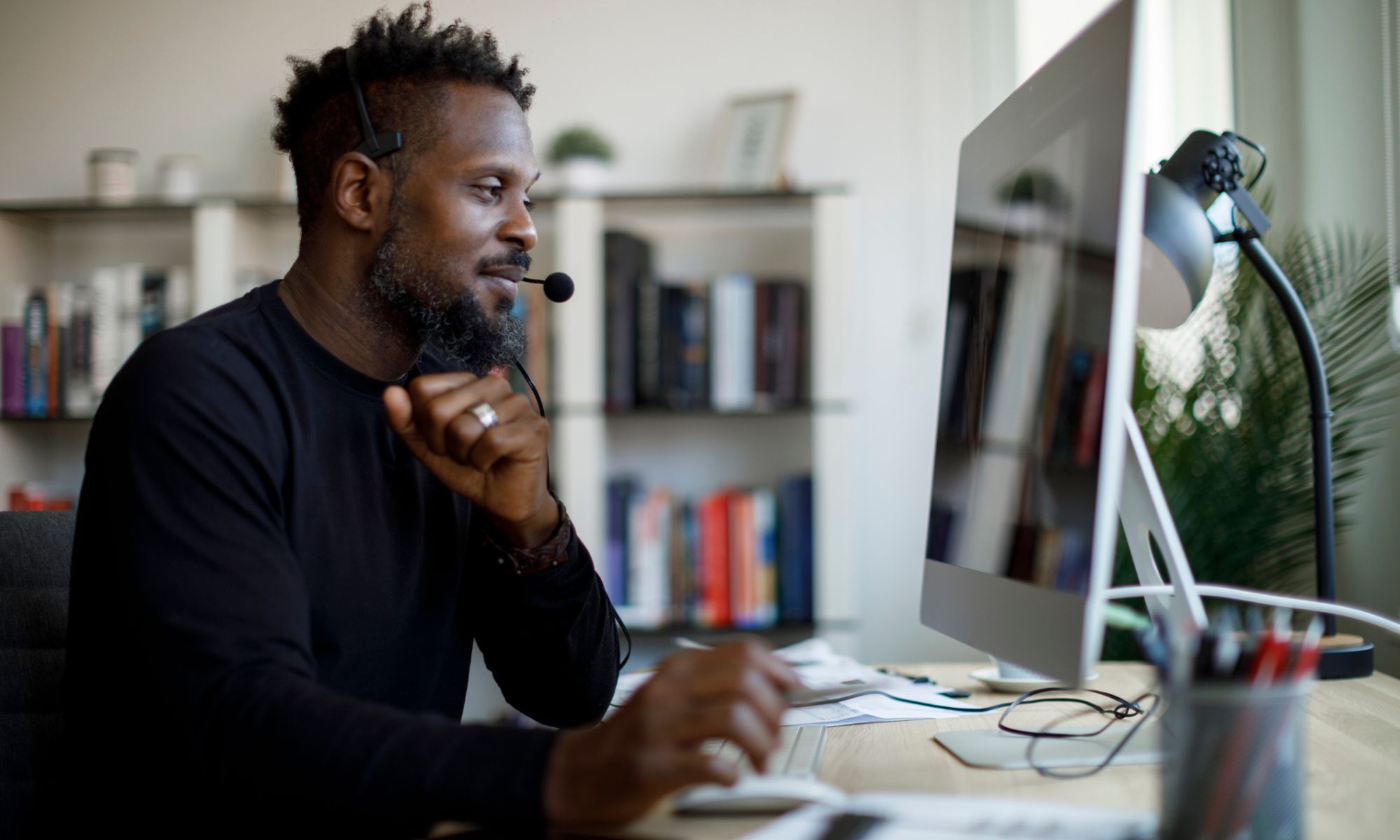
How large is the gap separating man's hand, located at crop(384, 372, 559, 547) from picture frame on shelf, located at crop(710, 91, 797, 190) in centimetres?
153

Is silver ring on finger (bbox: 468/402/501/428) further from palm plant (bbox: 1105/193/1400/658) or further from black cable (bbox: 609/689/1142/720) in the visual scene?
palm plant (bbox: 1105/193/1400/658)

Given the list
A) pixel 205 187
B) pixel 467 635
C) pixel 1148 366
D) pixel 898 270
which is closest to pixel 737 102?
pixel 898 270

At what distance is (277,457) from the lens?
958mm

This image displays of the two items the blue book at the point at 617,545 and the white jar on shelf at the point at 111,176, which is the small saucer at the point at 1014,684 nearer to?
the blue book at the point at 617,545

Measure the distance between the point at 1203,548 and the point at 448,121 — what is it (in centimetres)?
142

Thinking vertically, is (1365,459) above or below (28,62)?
below

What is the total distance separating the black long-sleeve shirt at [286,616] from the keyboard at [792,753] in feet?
0.79

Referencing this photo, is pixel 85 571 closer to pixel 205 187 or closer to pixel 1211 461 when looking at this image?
pixel 1211 461

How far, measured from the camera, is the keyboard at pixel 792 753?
832mm

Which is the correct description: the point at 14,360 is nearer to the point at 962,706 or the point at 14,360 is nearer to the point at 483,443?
the point at 483,443

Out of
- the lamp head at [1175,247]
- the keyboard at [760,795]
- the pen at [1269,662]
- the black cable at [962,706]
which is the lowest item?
the black cable at [962,706]

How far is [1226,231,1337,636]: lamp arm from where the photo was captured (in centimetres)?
128

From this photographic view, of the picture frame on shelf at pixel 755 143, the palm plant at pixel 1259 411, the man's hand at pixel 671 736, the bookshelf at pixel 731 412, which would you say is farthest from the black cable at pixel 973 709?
the picture frame on shelf at pixel 755 143

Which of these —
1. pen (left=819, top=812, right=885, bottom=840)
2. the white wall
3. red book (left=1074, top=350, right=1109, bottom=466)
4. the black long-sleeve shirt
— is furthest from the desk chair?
the white wall
